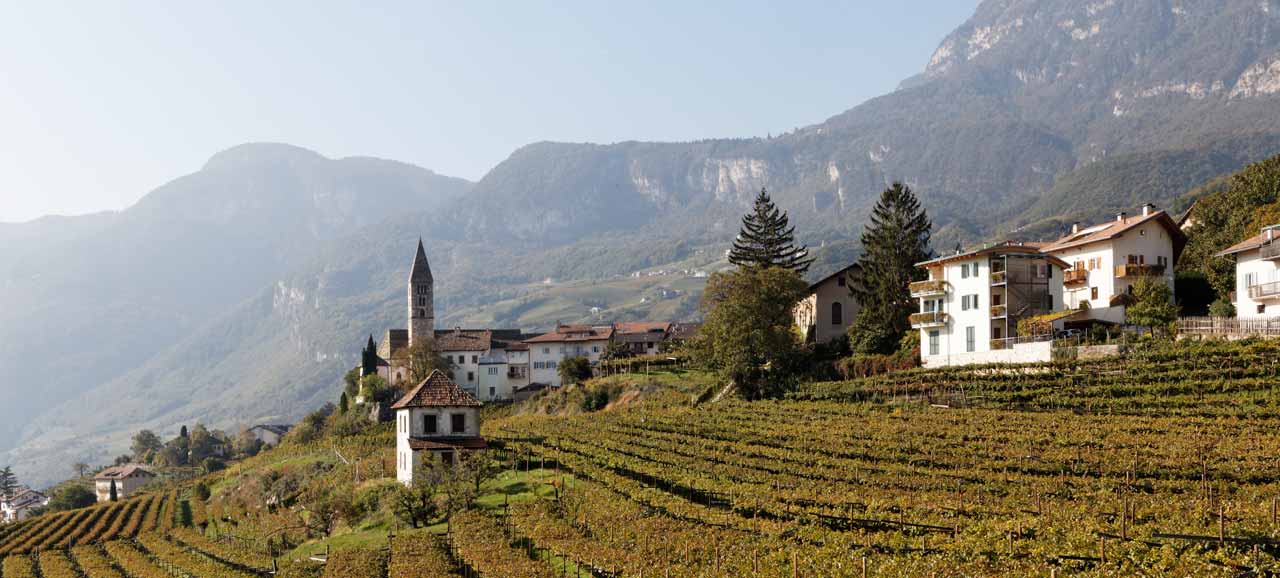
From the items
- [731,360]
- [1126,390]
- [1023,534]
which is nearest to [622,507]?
[1023,534]

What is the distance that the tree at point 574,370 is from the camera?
92250 millimetres

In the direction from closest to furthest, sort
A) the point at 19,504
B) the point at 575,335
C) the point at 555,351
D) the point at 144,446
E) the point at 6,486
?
the point at 555,351 → the point at 575,335 → the point at 19,504 → the point at 144,446 → the point at 6,486

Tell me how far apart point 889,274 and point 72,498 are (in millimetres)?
82521

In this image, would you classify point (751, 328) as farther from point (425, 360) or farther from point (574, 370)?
point (425, 360)

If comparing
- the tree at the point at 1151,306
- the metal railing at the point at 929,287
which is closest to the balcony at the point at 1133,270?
the tree at the point at 1151,306

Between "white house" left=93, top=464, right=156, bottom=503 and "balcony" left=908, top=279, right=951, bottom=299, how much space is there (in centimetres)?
8421

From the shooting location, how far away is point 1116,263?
6125 centimetres

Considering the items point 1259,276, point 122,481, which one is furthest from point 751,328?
point 122,481

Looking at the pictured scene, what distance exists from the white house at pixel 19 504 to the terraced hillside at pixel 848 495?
222 feet

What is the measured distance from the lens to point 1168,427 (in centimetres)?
4131

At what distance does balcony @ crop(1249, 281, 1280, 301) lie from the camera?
172ft

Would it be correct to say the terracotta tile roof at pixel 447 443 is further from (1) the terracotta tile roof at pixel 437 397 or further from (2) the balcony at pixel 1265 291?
(2) the balcony at pixel 1265 291

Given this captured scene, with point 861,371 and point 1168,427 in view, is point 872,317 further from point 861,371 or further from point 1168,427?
point 1168,427

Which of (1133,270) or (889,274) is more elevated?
(889,274)
